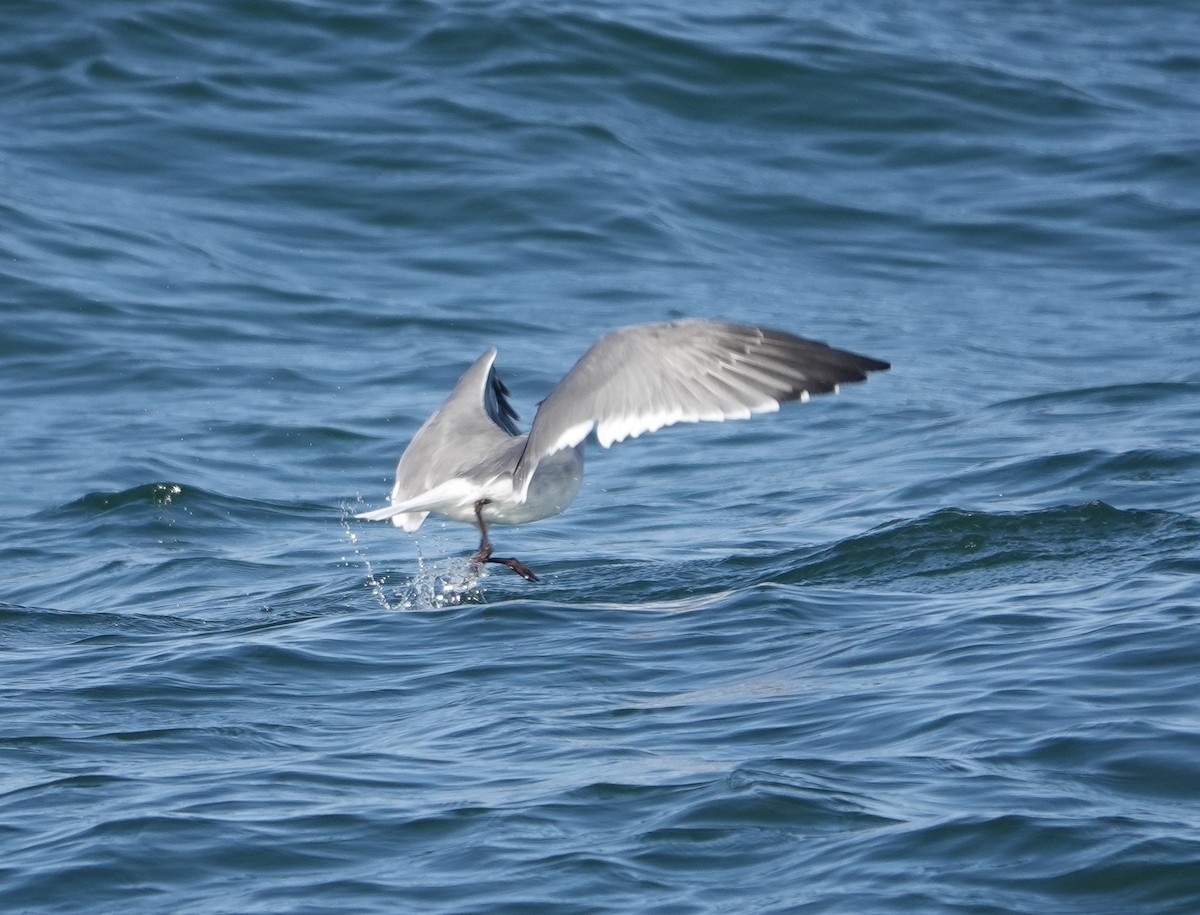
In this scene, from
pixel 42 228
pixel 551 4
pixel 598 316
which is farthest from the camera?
pixel 551 4

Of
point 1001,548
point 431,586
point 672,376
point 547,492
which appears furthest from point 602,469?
point 672,376

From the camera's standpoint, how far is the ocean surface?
4867mm

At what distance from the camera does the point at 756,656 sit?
642 centimetres

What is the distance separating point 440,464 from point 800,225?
694 centimetres

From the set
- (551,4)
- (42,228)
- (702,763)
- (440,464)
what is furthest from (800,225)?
(702,763)

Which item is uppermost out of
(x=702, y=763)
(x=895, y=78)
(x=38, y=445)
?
(x=895, y=78)

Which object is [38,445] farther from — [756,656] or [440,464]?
[756,656]

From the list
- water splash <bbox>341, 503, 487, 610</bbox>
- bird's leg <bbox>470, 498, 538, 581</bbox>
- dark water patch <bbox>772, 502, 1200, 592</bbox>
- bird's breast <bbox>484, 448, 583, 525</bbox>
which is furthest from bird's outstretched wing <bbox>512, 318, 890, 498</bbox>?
dark water patch <bbox>772, 502, 1200, 592</bbox>

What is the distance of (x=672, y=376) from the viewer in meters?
6.48

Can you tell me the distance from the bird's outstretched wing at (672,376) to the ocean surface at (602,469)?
0.85 meters

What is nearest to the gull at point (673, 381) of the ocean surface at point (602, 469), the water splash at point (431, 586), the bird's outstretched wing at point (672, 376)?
the bird's outstretched wing at point (672, 376)

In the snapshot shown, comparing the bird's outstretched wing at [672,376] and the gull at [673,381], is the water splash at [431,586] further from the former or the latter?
the bird's outstretched wing at [672,376]

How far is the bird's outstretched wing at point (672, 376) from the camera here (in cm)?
636

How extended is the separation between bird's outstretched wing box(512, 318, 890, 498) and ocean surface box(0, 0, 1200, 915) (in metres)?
0.85
